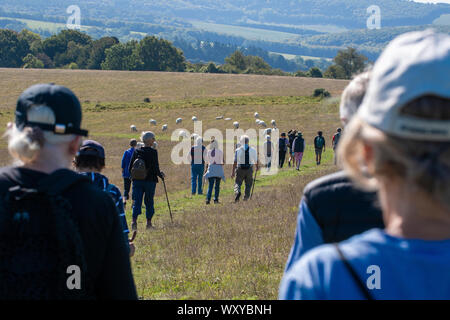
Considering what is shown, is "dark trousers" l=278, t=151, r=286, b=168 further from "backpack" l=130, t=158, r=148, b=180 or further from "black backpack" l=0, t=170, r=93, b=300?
"black backpack" l=0, t=170, r=93, b=300

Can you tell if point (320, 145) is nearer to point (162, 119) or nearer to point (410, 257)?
point (410, 257)

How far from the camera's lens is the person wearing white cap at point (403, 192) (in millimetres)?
1636

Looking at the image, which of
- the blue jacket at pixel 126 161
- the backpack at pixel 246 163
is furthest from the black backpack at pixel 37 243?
the backpack at pixel 246 163

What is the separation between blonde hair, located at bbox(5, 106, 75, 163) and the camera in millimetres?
2785

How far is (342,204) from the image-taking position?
2955 mm

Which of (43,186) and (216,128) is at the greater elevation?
(43,186)

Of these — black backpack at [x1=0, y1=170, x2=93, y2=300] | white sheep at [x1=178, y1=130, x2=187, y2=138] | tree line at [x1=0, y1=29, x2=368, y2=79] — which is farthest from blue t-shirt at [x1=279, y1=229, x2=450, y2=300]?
tree line at [x1=0, y1=29, x2=368, y2=79]

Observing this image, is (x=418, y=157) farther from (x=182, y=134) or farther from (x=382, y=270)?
(x=182, y=134)

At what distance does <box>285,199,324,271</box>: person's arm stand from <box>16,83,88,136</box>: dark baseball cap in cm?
125

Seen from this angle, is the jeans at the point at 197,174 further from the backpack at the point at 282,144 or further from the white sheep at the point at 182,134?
the white sheep at the point at 182,134

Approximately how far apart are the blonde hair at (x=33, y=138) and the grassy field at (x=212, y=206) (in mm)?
1944

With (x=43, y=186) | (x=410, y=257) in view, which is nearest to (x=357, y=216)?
(x=410, y=257)

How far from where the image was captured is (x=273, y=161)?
88.5 feet
